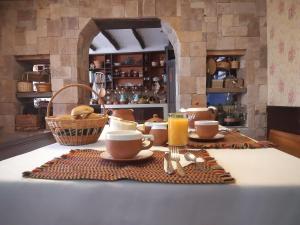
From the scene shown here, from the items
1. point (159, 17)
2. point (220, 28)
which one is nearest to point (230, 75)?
point (220, 28)

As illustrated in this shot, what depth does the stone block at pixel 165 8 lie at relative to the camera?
380 centimetres

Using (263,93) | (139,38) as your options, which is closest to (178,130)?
(263,93)

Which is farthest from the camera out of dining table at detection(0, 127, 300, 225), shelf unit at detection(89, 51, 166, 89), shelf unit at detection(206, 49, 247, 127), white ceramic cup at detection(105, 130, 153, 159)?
shelf unit at detection(89, 51, 166, 89)

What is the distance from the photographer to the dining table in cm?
69

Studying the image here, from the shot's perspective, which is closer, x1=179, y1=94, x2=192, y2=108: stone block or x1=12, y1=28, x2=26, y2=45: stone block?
x1=179, y1=94, x2=192, y2=108: stone block

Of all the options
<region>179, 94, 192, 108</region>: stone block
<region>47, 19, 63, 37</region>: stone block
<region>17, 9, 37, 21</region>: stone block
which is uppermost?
<region>17, 9, 37, 21</region>: stone block

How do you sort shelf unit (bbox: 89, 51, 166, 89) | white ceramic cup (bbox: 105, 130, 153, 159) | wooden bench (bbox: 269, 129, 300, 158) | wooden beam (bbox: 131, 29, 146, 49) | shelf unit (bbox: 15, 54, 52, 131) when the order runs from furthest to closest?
1. shelf unit (bbox: 89, 51, 166, 89)
2. wooden beam (bbox: 131, 29, 146, 49)
3. shelf unit (bbox: 15, 54, 52, 131)
4. wooden bench (bbox: 269, 129, 300, 158)
5. white ceramic cup (bbox: 105, 130, 153, 159)

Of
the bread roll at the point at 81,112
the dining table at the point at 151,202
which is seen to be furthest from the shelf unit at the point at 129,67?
the dining table at the point at 151,202

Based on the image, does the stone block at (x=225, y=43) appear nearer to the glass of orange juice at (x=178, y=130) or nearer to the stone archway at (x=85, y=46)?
the stone archway at (x=85, y=46)

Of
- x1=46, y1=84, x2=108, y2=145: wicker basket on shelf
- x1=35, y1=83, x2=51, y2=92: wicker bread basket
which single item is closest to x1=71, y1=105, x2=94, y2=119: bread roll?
x1=46, y1=84, x2=108, y2=145: wicker basket on shelf

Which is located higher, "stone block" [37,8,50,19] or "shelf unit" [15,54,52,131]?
"stone block" [37,8,50,19]

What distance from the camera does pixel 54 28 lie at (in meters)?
3.93

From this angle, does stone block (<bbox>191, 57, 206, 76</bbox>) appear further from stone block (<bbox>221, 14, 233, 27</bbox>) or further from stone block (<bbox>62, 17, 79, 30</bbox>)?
stone block (<bbox>62, 17, 79, 30</bbox>)

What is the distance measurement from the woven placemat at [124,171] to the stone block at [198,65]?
292cm
